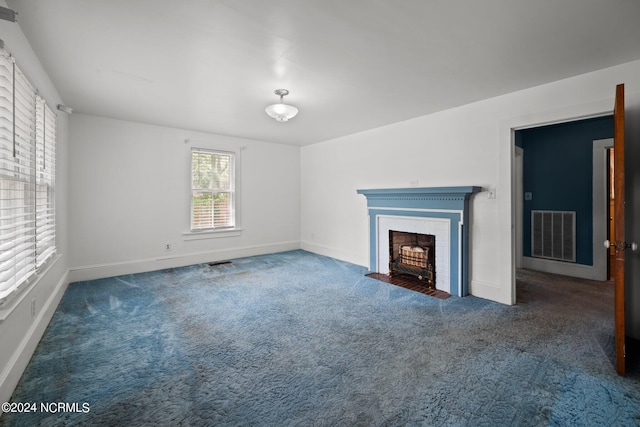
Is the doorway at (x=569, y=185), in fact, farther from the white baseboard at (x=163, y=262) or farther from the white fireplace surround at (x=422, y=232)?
the white baseboard at (x=163, y=262)

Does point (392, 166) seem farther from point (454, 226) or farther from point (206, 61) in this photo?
point (206, 61)

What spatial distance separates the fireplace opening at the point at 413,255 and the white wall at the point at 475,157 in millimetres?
556

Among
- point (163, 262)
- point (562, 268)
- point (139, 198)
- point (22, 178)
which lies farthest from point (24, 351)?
point (562, 268)

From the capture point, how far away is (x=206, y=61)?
2629mm

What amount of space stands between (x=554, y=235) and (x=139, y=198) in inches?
270

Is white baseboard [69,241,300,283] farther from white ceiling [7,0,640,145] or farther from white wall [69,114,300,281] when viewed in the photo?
white ceiling [7,0,640,145]

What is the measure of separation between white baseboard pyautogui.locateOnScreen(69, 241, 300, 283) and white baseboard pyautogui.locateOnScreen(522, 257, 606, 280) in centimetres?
467

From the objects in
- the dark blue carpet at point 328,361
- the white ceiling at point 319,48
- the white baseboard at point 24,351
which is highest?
the white ceiling at point 319,48

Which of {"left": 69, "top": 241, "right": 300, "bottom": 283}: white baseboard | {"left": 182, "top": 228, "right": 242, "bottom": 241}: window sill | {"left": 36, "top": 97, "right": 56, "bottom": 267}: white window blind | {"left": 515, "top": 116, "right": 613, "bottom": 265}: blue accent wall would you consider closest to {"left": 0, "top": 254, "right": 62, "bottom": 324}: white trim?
{"left": 36, "top": 97, "right": 56, "bottom": 267}: white window blind

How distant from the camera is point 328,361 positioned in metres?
2.19

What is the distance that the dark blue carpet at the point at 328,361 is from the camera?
1.67 metres

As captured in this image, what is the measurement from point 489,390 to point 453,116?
325 centimetres

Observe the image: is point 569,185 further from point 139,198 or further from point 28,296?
point 139,198

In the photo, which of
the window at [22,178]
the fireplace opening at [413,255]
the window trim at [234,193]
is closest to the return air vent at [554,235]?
the fireplace opening at [413,255]
